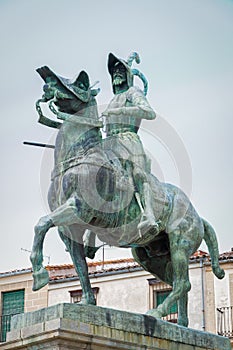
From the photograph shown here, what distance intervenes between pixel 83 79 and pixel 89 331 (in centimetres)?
329

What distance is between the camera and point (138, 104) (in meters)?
12.8

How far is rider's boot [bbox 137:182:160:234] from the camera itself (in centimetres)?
1211

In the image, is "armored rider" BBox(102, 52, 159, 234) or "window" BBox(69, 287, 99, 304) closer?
"armored rider" BBox(102, 52, 159, 234)

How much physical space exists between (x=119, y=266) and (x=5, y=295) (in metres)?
4.35

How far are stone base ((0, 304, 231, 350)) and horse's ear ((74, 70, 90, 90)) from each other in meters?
2.89

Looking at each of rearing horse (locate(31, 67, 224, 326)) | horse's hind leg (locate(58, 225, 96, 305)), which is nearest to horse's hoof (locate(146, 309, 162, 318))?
rearing horse (locate(31, 67, 224, 326))

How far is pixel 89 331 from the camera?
36.7ft

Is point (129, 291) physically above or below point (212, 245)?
above

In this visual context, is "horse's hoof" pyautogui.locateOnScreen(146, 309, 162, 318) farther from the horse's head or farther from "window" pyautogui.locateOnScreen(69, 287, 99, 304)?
"window" pyautogui.locateOnScreen(69, 287, 99, 304)

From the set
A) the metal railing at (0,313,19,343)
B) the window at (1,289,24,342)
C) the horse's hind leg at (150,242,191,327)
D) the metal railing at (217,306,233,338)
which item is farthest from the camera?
the window at (1,289,24,342)

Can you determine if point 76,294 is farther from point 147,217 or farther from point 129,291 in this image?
point 147,217

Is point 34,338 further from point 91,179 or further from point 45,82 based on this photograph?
point 45,82

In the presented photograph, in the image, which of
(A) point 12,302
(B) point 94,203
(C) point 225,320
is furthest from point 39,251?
(A) point 12,302

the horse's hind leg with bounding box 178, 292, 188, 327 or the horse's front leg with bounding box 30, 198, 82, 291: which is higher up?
the horse's front leg with bounding box 30, 198, 82, 291
